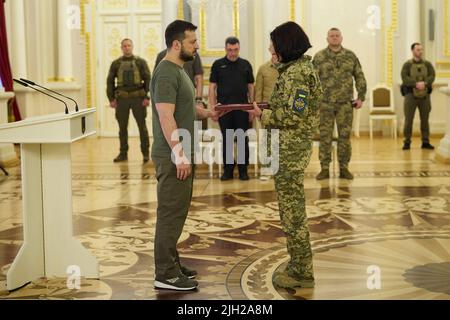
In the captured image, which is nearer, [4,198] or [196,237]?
[196,237]

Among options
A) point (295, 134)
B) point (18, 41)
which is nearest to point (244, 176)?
point (295, 134)

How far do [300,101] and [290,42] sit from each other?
0.34 metres

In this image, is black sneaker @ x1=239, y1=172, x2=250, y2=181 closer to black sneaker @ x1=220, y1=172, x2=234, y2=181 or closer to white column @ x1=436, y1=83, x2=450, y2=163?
black sneaker @ x1=220, y1=172, x2=234, y2=181

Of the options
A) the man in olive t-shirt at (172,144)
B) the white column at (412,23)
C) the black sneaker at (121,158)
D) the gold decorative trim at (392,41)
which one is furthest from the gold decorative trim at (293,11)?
the man in olive t-shirt at (172,144)

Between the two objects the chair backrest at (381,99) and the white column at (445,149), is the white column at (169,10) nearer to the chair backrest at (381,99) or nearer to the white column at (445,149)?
the white column at (445,149)

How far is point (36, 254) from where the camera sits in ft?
15.5

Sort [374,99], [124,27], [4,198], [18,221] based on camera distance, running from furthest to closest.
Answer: [124,27]
[374,99]
[4,198]
[18,221]

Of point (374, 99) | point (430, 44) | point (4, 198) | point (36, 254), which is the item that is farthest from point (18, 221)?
point (430, 44)

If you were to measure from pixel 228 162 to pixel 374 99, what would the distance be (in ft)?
19.0

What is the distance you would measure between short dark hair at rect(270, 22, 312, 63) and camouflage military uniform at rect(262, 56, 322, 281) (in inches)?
1.9

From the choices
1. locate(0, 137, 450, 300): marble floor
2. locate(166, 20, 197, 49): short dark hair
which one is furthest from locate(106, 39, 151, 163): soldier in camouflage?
locate(166, 20, 197, 49): short dark hair

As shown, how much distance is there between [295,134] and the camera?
4.29 metres

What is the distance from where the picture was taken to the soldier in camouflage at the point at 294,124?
422 cm
